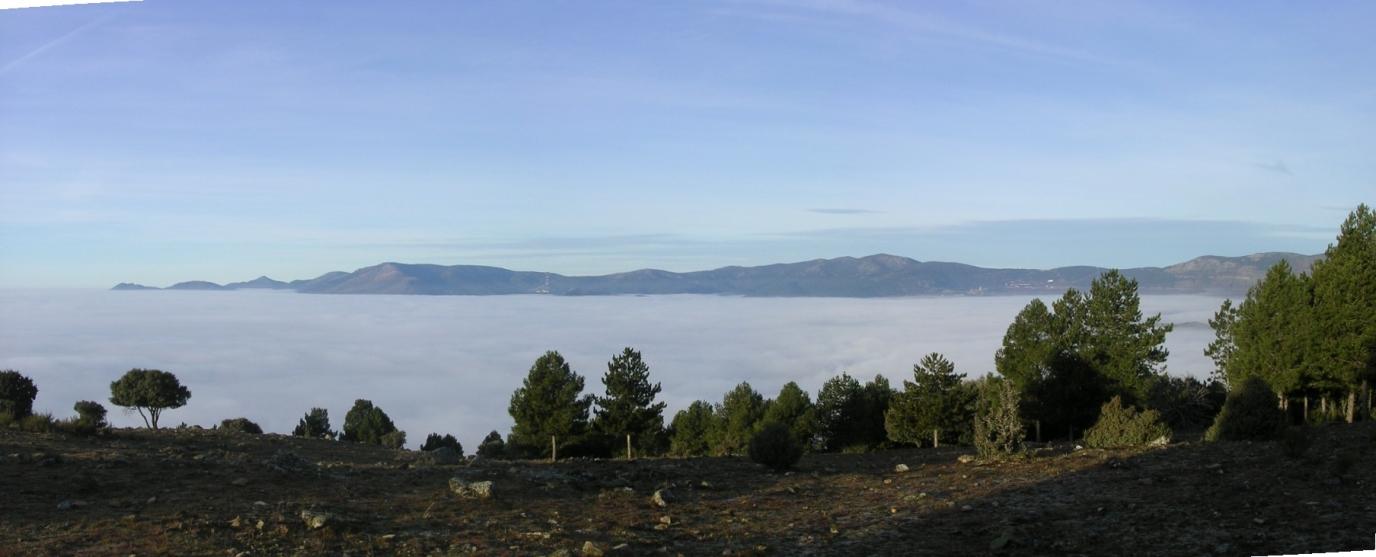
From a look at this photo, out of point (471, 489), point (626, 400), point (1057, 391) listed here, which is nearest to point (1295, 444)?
point (471, 489)

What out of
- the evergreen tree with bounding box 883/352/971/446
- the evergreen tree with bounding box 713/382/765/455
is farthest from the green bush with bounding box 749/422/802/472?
the evergreen tree with bounding box 713/382/765/455

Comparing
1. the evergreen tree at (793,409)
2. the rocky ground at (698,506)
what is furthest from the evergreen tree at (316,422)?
the rocky ground at (698,506)

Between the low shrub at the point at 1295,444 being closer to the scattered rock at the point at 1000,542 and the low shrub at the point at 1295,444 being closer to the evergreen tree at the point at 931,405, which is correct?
the scattered rock at the point at 1000,542

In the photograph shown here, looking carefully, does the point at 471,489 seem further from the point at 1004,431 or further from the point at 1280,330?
the point at 1280,330

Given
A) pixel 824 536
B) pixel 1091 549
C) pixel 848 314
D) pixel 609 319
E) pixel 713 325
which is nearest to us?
pixel 1091 549

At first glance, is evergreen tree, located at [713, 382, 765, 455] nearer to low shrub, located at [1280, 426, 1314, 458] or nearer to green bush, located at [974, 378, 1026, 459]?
green bush, located at [974, 378, 1026, 459]

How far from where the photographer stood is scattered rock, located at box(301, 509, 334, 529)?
28.0ft

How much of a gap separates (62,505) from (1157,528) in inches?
432

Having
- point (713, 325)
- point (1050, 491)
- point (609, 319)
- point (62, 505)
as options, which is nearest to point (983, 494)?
point (1050, 491)

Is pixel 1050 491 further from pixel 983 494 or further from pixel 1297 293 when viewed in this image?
pixel 1297 293

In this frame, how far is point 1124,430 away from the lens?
17.2m

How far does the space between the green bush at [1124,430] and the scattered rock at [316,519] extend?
12950 millimetres

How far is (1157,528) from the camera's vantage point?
328 inches

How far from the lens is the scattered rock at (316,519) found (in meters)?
8.52
